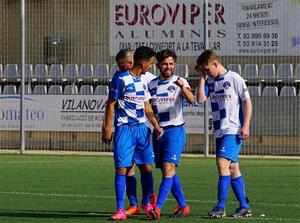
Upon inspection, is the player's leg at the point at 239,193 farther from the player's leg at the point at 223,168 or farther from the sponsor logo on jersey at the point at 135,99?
the sponsor logo on jersey at the point at 135,99

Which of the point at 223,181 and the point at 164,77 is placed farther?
the point at 164,77

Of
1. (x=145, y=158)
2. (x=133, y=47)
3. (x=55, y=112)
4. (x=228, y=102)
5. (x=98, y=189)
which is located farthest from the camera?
(x=133, y=47)

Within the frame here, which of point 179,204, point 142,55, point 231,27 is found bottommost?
point 179,204

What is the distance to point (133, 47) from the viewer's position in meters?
30.4

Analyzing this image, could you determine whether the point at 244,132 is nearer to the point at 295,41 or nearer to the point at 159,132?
the point at 159,132

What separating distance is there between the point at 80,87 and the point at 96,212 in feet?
56.9

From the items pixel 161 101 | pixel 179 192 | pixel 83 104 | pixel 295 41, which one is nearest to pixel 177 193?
pixel 179 192

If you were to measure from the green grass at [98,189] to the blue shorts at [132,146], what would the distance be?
675 millimetres

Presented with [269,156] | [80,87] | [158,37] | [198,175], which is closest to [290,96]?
[269,156]

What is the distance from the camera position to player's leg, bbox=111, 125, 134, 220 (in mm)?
12844

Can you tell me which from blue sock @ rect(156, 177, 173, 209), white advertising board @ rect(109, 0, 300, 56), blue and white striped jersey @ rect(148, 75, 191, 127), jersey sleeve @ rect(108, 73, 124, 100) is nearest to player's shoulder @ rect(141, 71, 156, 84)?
blue and white striped jersey @ rect(148, 75, 191, 127)

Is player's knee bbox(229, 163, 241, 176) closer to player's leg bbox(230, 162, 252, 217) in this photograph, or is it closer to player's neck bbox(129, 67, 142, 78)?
player's leg bbox(230, 162, 252, 217)

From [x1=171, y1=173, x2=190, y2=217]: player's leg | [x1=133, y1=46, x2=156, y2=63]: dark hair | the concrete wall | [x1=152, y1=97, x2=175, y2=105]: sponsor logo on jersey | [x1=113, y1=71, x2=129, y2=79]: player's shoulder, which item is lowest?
[x1=171, y1=173, x2=190, y2=217]: player's leg

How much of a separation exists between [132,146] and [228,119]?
117 cm
